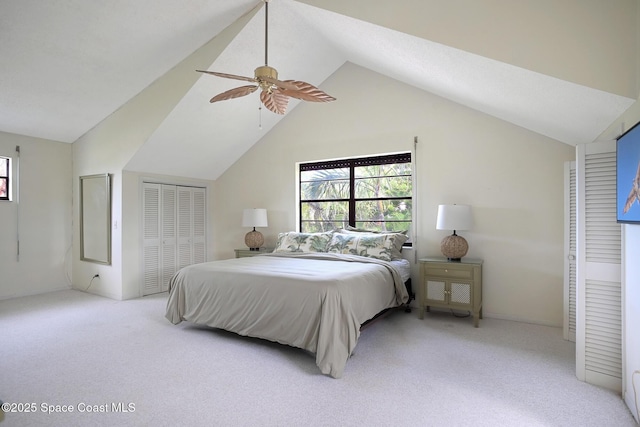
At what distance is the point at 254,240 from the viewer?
530 cm

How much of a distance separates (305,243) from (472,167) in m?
2.32

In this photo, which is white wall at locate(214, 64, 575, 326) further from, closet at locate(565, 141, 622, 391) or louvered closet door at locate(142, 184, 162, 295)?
louvered closet door at locate(142, 184, 162, 295)

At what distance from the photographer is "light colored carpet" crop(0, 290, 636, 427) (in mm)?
1998

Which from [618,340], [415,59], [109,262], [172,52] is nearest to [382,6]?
[415,59]

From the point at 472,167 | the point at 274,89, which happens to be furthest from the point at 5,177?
the point at 472,167

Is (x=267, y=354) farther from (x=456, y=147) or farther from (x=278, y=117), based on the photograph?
(x=278, y=117)

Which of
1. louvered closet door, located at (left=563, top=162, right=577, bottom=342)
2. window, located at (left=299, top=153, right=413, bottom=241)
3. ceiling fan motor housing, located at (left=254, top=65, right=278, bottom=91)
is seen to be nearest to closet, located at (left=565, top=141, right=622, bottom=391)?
louvered closet door, located at (left=563, top=162, right=577, bottom=342)

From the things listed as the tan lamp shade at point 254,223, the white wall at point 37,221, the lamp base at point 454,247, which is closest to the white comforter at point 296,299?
the lamp base at point 454,247

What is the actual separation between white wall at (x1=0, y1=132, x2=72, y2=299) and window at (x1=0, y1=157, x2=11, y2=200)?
80 mm

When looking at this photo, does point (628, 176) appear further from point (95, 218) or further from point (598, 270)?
point (95, 218)

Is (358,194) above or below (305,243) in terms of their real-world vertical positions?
above

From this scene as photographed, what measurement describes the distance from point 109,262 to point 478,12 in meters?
5.37

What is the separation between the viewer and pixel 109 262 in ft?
16.0

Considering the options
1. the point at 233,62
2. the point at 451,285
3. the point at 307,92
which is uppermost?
the point at 233,62
